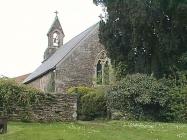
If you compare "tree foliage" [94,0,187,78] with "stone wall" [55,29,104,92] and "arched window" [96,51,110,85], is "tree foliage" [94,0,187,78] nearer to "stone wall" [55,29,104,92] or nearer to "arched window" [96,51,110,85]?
"stone wall" [55,29,104,92]

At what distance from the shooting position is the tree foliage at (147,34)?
94.5 ft

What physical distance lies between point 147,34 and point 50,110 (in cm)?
906

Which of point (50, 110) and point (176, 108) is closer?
point (50, 110)

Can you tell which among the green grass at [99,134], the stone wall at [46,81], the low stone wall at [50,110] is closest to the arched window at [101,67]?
the stone wall at [46,81]

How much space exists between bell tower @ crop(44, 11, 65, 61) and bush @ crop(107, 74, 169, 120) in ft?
106

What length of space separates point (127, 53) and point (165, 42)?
4362 millimetres

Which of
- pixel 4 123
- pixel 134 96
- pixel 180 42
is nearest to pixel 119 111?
pixel 134 96

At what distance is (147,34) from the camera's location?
3033 centimetres

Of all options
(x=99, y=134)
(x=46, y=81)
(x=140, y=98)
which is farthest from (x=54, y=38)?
(x=99, y=134)

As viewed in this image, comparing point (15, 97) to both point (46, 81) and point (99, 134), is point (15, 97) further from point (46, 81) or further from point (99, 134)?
point (46, 81)

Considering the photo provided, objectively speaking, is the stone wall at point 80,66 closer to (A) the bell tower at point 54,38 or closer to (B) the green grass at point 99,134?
(A) the bell tower at point 54,38

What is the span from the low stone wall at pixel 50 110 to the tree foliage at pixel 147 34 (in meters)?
7.22

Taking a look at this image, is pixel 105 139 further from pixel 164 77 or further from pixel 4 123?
pixel 164 77

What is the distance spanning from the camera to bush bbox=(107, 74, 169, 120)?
2784 cm
